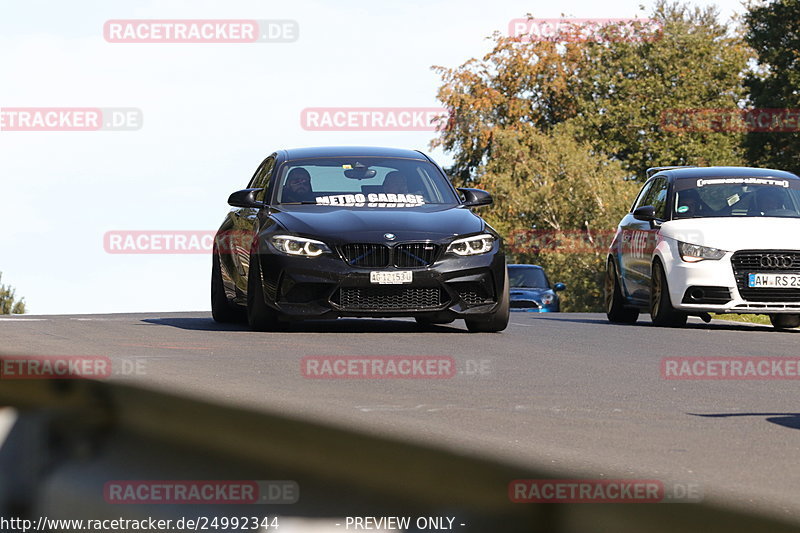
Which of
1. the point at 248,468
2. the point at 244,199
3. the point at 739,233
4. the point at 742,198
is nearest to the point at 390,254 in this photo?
the point at 244,199

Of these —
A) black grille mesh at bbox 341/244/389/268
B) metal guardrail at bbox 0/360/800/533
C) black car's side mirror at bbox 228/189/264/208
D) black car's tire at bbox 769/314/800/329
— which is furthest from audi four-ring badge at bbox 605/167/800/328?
metal guardrail at bbox 0/360/800/533

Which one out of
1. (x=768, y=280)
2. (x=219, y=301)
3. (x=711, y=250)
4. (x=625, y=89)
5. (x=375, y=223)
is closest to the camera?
(x=375, y=223)

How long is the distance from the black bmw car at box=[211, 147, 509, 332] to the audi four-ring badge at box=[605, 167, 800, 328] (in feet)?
10.5

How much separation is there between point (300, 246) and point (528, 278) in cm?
2046


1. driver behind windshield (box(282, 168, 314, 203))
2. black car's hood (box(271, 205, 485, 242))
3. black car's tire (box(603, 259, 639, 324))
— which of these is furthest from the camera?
black car's tire (box(603, 259, 639, 324))

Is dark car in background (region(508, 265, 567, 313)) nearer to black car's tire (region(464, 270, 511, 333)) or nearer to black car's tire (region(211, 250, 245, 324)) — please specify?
black car's tire (region(211, 250, 245, 324))

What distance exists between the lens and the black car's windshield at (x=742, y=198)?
16.3 metres

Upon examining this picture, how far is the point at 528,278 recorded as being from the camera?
32.2 meters

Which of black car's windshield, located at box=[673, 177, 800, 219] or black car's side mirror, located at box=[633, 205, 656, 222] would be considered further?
black car's side mirror, located at box=[633, 205, 656, 222]

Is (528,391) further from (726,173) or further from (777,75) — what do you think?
(777,75)

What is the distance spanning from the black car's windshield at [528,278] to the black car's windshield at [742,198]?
1492 cm

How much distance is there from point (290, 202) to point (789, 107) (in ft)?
120

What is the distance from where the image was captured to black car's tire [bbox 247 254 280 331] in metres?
12.3

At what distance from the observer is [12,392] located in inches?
192
